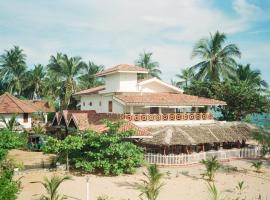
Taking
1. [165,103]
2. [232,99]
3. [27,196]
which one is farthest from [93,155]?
[232,99]

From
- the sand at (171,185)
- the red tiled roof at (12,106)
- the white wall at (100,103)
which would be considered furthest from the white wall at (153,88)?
the red tiled roof at (12,106)

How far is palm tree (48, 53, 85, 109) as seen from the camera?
45344 millimetres

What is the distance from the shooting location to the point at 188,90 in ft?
133

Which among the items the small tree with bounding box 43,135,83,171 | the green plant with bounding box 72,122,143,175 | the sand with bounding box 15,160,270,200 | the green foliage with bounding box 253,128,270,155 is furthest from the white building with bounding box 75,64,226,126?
the small tree with bounding box 43,135,83,171

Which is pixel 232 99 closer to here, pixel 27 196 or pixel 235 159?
pixel 235 159

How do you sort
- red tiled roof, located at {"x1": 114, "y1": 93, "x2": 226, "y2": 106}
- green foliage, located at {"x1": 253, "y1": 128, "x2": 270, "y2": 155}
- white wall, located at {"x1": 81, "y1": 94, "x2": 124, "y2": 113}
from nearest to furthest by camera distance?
green foliage, located at {"x1": 253, "y1": 128, "x2": 270, "y2": 155} < red tiled roof, located at {"x1": 114, "y1": 93, "x2": 226, "y2": 106} < white wall, located at {"x1": 81, "y1": 94, "x2": 124, "y2": 113}

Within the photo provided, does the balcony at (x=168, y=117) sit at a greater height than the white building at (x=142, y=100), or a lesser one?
lesser

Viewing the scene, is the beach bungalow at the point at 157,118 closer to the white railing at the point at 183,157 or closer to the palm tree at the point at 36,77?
the white railing at the point at 183,157

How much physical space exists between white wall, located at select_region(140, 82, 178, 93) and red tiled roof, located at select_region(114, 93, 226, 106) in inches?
34.8

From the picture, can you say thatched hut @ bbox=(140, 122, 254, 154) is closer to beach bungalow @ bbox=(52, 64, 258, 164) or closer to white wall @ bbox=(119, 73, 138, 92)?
beach bungalow @ bbox=(52, 64, 258, 164)

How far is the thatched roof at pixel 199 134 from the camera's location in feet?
82.3

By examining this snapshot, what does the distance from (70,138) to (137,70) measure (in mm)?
9650

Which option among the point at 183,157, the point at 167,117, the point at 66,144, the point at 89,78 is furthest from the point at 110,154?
the point at 89,78

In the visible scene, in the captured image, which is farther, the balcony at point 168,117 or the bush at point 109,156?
the balcony at point 168,117
